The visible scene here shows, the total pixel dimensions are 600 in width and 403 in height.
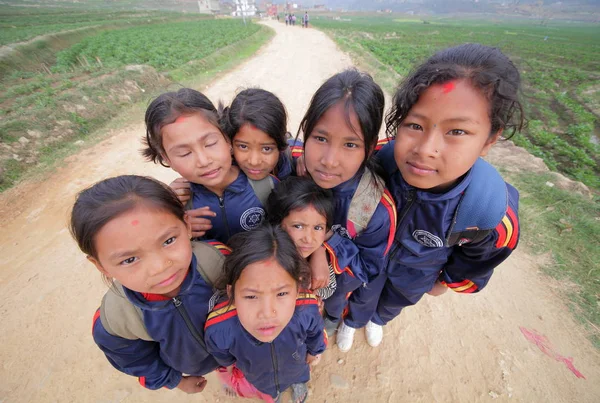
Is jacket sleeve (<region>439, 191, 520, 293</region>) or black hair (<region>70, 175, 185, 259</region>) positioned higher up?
black hair (<region>70, 175, 185, 259</region>)

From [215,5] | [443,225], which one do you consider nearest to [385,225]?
[443,225]

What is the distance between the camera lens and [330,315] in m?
2.26

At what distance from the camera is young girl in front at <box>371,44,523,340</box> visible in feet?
3.69

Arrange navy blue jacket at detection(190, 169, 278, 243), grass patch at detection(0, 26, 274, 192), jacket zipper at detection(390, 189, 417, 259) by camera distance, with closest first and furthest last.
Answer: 1. jacket zipper at detection(390, 189, 417, 259)
2. navy blue jacket at detection(190, 169, 278, 243)
3. grass patch at detection(0, 26, 274, 192)

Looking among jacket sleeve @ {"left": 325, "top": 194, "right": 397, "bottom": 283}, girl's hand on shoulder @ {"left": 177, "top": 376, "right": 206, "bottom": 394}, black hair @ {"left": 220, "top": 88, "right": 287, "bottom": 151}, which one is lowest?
girl's hand on shoulder @ {"left": 177, "top": 376, "right": 206, "bottom": 394}

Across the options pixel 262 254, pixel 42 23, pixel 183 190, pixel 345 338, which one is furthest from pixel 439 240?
pixel 42 23

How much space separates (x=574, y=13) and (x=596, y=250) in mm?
131395

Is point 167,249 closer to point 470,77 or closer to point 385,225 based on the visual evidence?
point 385,225

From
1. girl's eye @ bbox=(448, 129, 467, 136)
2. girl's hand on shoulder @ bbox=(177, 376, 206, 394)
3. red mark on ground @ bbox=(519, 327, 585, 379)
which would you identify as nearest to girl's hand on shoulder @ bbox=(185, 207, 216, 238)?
girl's hand on shoulder @ bbox=(177, 376, 206, 394)

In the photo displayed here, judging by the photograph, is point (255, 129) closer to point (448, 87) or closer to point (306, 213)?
point (306, 213)

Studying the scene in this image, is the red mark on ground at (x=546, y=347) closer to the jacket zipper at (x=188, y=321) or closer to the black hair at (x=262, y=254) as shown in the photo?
the black hair at (x=262, y=254)

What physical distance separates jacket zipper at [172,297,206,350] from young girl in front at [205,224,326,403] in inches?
1.9

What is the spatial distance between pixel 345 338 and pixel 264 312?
4.60 feet

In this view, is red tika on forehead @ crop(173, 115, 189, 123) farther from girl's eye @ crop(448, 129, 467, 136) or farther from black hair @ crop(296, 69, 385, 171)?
girl's eye @ crop(448, 129, 467, 136)
